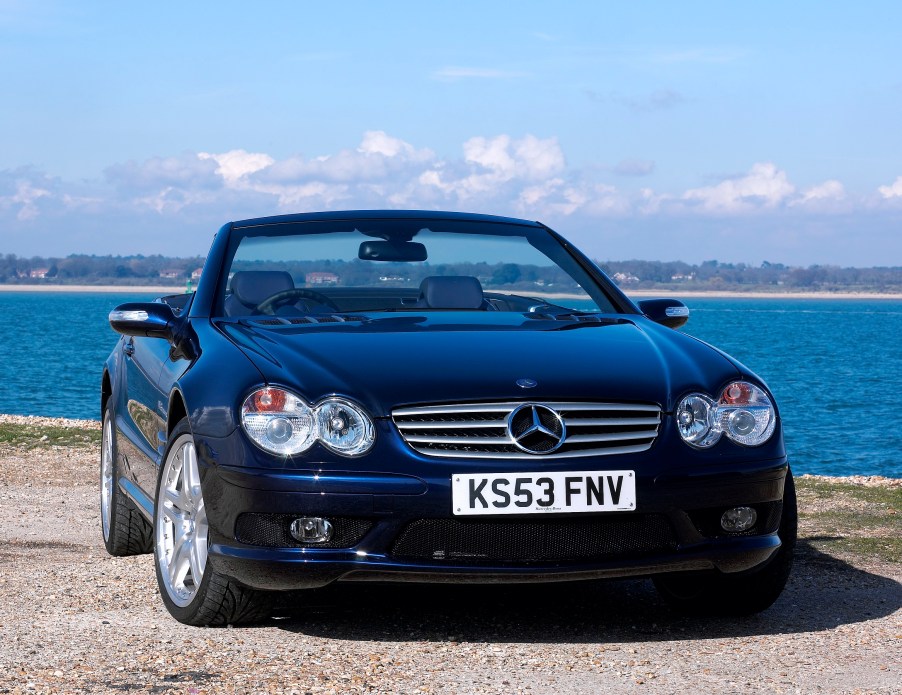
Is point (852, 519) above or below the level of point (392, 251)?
below

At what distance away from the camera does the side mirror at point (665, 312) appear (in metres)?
5.60

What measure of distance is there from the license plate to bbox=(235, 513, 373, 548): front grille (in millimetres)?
322

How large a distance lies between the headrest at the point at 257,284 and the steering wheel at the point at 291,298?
0.05ft

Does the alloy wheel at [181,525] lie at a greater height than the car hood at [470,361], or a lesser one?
lesser

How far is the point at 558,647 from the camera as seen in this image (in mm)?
4438

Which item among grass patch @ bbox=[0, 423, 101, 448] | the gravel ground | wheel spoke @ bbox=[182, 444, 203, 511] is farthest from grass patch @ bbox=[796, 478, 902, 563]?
grass patch @ bbox=[0, 423, 101, 448]

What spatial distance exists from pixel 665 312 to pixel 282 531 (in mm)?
2128

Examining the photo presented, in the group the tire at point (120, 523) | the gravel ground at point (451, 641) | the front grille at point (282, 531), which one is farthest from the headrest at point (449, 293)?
the tire at point (120, 523)

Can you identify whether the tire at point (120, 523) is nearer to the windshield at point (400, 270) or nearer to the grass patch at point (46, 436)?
the windshield at point (400, 270)

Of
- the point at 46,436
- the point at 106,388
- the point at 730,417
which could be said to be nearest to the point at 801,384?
the point at 46,436

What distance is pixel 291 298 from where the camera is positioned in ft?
17.9

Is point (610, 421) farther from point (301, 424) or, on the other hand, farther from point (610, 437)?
point (301, 424)

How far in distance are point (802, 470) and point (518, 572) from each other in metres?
22.4

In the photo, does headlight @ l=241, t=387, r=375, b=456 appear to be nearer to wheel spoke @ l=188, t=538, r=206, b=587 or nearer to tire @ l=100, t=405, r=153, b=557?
wheel spoke @ l=188, t=538, r=206, b=587
